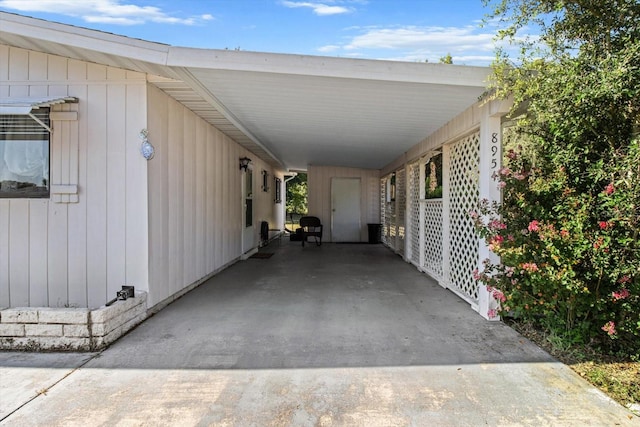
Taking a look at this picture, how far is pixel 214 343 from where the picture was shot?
10.2 ft

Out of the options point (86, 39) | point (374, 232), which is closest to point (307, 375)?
point (86, 39)

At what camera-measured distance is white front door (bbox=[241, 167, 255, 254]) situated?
7.78 metres

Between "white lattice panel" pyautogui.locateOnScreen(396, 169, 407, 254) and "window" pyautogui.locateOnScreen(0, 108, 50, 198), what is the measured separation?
20.0 feet

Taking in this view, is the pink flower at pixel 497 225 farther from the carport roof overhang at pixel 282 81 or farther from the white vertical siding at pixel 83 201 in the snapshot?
the white vertical siding at pixel 83 201

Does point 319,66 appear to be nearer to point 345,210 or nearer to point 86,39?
point 86,39

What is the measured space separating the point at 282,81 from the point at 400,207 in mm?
5441

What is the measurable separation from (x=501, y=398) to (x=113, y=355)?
275 cm

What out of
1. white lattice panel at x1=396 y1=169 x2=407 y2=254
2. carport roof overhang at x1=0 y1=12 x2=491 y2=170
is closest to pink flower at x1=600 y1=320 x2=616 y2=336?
carport roof overhang at x1=0 y1=12 x2=491 y2=170

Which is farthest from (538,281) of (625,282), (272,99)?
(272,99)

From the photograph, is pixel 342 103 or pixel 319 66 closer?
pixel 319 66

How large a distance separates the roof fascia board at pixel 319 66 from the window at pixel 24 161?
5.81ft

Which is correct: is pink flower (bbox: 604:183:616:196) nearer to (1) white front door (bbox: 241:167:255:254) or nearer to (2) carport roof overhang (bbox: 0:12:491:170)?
(2) carport roof overhang (bbox: 0:12:491:170)

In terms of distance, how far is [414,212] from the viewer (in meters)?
6.96

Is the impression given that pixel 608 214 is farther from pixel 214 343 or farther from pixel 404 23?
pixel 404 23
